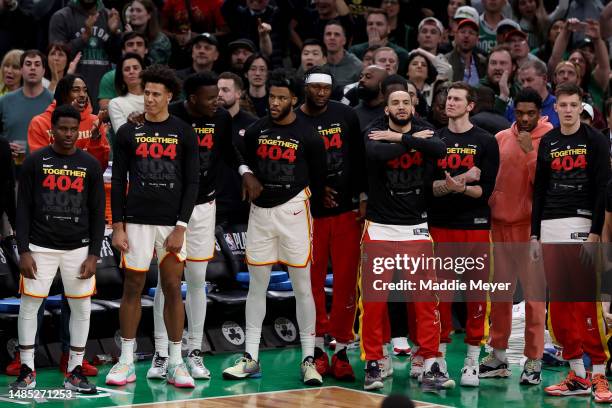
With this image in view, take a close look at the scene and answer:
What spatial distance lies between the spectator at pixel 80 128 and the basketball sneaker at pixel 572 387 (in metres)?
3.86

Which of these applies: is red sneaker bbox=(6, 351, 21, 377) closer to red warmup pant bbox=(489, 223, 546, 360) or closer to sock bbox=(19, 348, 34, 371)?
sock bbox=(19, 348, 34, 371)

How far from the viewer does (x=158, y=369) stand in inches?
375

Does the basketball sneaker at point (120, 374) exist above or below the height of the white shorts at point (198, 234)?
below

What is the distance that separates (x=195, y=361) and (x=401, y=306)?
68.6 inches

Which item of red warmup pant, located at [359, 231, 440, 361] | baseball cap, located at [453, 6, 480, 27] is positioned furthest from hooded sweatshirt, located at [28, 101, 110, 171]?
baseball cap, located at [453, 6, 480, 27]

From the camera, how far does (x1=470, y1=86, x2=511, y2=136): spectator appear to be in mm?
10680

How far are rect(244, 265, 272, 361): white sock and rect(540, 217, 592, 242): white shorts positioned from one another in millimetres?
2130

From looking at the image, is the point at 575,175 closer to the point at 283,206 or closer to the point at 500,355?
→ the point at 500,355

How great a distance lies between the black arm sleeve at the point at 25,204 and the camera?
8.73 m

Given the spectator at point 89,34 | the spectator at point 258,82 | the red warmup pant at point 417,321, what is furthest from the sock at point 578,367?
the spectator at point 89,34

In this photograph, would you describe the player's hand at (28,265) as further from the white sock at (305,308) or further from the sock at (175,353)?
the white sock at (305,308)

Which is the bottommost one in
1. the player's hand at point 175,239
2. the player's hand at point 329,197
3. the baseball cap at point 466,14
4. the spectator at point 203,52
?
the player's hand at point 175,239

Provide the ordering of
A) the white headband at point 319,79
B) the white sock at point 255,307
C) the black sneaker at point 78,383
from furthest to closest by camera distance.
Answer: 1. the white sock at point 255,307
2. the white headband at point 319,79
3. the black sneaker at point 78,383

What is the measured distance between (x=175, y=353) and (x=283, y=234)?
1.18 m
